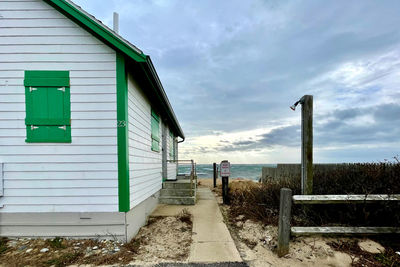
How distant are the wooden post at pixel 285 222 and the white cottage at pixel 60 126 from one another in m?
2.82

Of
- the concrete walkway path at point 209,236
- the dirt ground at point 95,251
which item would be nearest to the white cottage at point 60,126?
the dirt ground at point 95,251

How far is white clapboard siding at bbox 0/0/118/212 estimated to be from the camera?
12.6 ft

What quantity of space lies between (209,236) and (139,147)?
257 centimetres

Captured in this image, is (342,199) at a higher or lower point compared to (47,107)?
lower

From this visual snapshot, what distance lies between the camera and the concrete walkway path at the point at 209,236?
3.29 metres

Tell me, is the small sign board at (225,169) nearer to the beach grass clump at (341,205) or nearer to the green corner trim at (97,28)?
the beach grass clump at (341,205)

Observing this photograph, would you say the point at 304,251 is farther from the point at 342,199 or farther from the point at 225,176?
the point at 225,176

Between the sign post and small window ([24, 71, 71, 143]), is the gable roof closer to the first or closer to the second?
Answer: small window ([24, 71, 71, 143])

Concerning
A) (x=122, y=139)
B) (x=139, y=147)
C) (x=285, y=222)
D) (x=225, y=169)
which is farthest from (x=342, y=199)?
(x=139, y=147)

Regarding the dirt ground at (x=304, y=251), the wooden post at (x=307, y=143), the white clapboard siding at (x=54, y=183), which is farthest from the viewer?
the wooden post at (x=307, y=143)

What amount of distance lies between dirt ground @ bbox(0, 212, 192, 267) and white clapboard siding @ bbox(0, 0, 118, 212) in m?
0.60

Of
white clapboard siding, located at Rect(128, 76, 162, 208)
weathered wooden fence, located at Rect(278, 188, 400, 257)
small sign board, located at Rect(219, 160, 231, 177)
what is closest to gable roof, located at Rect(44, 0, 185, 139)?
white clapboard siding, located at Rect(128, 76, 162, 208)

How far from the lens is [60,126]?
3889 mm

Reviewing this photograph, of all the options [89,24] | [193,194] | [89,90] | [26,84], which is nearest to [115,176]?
[89,90]
